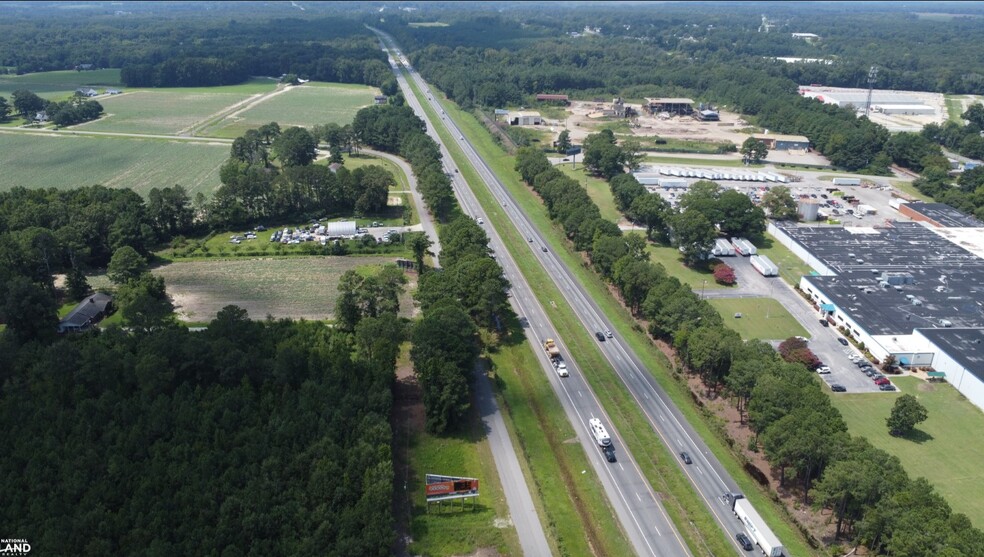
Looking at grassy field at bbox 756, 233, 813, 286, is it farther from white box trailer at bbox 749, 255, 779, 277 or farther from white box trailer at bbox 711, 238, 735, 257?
white box trailer at bbox 711, 238, 735, 257

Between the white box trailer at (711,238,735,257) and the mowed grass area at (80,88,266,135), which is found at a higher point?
the mowed grass area at (80,88,266,135)

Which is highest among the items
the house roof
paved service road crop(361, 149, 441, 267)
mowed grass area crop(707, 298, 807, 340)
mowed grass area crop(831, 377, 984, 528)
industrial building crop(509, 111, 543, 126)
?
industrial building crop(509, 111, 543, 126)

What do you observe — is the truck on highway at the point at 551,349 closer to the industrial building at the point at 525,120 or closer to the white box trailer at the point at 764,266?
the white box trailer at the point at 764,266

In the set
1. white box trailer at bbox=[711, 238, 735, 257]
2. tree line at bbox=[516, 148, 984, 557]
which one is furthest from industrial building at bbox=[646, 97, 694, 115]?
tree line at bbox=[516, 148, 984, 557]

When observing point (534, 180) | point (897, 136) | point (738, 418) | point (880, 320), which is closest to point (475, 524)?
point (738, 418)

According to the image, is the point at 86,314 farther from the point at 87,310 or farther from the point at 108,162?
the point at 108,162

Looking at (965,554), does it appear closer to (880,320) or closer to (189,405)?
(880,320)

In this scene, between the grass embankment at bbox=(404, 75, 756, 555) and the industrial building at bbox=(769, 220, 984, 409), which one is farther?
the industrial building at bbox=(769, 220, 984, 409)
